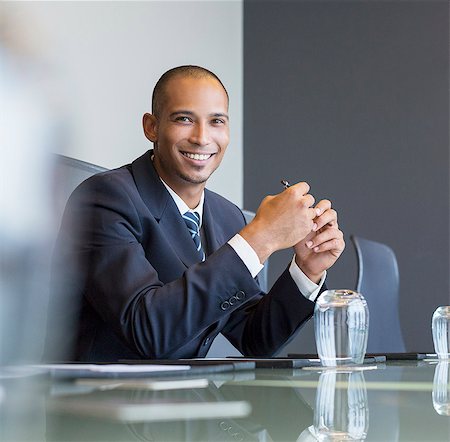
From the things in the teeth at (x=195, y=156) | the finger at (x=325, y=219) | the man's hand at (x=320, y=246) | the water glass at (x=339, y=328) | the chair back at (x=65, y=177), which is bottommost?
the water glass at (x=339, y=328)

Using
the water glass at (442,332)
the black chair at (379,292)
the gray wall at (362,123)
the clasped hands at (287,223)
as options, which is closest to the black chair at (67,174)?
the clasped hands at (287,223)

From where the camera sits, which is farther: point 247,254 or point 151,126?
point 151,126

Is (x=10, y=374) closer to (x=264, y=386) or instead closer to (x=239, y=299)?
(x=264, y=386)

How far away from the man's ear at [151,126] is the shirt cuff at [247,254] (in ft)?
1.95

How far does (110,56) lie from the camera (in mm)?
3131

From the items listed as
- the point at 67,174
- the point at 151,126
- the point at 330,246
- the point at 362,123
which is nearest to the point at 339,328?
the point at 330,246

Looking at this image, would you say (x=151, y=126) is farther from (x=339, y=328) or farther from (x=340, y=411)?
(x=340, y=411)

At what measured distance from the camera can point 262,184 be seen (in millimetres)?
4602

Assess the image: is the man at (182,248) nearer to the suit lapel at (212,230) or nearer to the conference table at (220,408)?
the suit lapel at (212,230)

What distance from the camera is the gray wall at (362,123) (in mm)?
4234

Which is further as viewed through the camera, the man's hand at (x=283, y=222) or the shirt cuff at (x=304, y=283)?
the shirt cuff at (x=304, y=283)

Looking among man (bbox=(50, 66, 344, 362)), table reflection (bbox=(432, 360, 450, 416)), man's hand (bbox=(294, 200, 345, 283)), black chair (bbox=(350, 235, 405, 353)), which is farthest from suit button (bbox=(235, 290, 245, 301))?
black chair (bbox=(350, 235, 405, 353))

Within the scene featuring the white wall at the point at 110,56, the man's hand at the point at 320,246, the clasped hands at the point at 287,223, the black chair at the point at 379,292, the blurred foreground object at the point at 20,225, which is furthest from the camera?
the black chair at the point at 379,292

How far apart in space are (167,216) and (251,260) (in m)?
0.36
